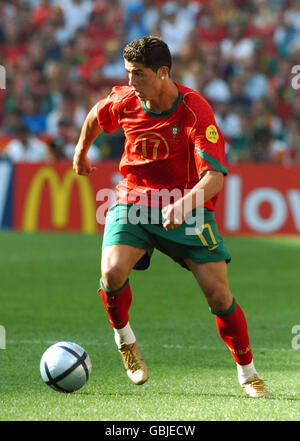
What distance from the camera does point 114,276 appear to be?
17.4 feet

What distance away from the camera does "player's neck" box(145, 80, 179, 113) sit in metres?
5.35

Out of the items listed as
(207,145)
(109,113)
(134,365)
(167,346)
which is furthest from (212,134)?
(167,346)

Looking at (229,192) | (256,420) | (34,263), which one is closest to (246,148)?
(229,192)

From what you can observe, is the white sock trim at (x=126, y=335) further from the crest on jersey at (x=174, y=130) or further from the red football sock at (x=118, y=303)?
the crest on jersey at (x=174, y=130)

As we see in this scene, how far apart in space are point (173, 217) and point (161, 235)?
453 mm

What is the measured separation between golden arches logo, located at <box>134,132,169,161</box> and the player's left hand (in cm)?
52

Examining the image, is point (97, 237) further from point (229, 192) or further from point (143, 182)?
point (143, 182)

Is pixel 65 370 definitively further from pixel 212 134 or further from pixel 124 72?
pixel 124 72

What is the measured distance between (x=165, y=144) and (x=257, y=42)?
13890 millimetres

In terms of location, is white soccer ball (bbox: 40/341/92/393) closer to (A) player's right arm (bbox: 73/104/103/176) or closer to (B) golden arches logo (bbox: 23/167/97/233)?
(A) player's right arm (bbox: 73/104/103/176)

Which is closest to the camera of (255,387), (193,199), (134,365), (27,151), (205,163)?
(193,199)

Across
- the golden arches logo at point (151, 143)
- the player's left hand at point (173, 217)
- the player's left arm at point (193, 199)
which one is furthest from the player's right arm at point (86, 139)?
the player's left hand at point (173, 217)

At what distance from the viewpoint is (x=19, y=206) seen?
50.2 ft

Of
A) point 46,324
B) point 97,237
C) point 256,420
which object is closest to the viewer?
point 256,420
